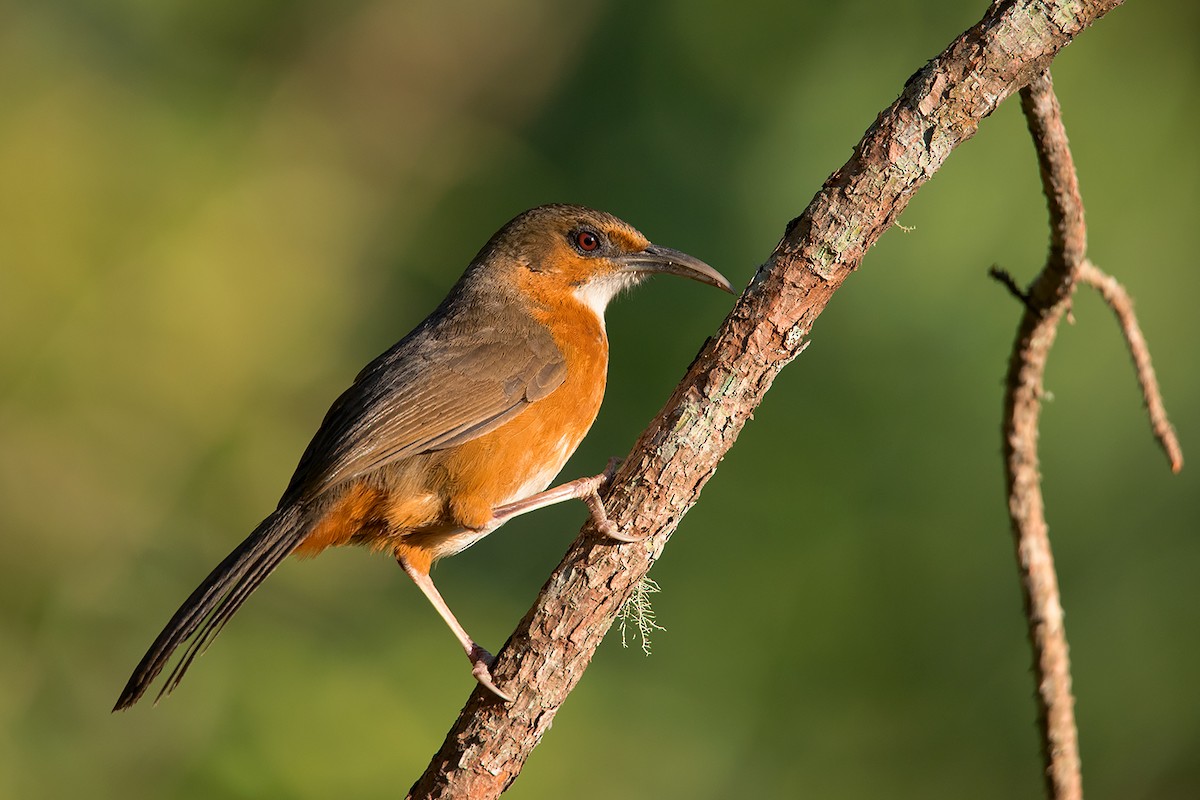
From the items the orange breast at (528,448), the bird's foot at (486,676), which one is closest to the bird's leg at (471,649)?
the bird's foot at (486,676)

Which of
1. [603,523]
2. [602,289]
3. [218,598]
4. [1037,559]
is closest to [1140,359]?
[1037,559]

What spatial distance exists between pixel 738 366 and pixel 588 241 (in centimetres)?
180

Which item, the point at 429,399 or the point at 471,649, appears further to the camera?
the point at 429,399

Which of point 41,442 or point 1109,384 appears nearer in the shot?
point 1109,384

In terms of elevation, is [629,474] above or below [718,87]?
below

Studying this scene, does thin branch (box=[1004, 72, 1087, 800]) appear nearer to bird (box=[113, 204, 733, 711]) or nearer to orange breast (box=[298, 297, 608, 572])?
bird (box=[113, 204, 733, 711])

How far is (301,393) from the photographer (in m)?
5.69

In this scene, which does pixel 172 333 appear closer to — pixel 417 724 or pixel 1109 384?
pixel 417 724

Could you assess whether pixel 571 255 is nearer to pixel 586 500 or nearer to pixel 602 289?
pixel 602 289

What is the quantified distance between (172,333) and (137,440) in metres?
0.49

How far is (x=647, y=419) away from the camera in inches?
188

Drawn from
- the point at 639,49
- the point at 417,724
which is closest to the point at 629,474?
the point at 417,724

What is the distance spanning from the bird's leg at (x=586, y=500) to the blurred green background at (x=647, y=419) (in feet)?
2.50

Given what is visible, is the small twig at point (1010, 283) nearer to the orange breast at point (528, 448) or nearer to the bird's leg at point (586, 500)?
the bird's leg at point (586, 500)
